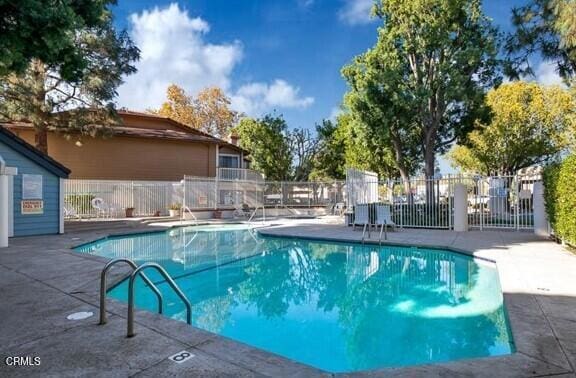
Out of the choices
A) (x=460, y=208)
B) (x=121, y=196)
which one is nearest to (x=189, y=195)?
(x=121, y=196)

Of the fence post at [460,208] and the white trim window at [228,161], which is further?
the white trim window at [228,161]

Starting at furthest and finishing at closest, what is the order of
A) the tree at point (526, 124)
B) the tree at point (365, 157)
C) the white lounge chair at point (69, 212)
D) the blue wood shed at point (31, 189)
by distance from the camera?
the tree at point (526, 124)
the tree at point (365, 157)
the white lounge chair at point (69, 212)
the blue wood shed at point (31, 189)

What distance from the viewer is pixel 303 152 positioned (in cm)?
2812

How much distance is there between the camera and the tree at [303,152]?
2782 cm

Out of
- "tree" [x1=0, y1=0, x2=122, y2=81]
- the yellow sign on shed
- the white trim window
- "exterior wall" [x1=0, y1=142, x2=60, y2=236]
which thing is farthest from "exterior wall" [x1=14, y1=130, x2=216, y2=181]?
"tree" [x1=0, y1=0, x2=122, y2=81]

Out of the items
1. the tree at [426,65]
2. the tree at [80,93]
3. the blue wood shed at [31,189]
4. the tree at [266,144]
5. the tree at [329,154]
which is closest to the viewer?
the blue wood shed at [31,189]

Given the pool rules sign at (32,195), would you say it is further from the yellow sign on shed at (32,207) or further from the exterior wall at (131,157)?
the exterior wall at (131,157)

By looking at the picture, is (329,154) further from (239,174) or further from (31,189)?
(31,189)

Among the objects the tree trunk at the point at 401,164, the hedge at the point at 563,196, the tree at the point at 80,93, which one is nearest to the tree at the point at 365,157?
the tree trunk at the point at 401,164

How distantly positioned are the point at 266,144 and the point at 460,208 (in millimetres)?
15264

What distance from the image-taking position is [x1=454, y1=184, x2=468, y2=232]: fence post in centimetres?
1252

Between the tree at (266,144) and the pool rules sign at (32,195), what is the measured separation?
15.0 m

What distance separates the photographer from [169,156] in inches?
915

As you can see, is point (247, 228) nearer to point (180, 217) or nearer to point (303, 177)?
point (180, 217)
